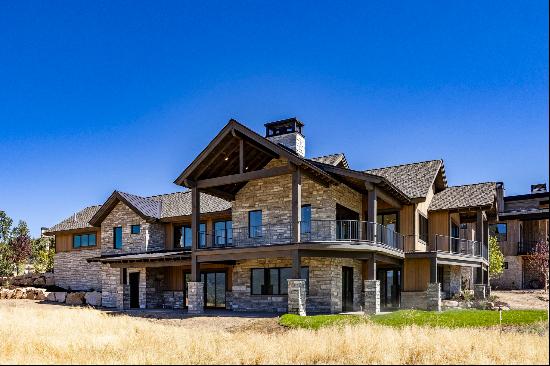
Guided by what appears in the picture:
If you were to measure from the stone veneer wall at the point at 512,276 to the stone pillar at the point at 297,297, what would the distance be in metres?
23.4

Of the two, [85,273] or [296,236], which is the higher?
[296,236]

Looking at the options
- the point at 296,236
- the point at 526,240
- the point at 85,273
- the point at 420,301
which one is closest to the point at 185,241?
the point at 85,273

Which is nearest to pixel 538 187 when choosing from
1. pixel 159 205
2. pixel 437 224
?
pixel 437 224

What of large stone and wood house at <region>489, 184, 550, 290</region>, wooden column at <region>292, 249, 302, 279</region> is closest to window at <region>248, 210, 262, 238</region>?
wooden column at <region>292, 249, 302, 279</region>

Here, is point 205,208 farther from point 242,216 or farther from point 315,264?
point 315,264

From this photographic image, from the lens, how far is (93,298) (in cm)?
3203

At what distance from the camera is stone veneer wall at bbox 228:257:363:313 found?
2414cm

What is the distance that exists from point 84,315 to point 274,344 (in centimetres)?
1122

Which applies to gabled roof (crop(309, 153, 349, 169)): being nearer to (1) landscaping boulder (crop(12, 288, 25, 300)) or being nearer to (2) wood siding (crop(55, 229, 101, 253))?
(2) wood siding (crop(55, 229, 101, 253))

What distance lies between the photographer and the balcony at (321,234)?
924 inches

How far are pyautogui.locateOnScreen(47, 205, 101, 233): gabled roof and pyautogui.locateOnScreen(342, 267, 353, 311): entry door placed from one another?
1861cm

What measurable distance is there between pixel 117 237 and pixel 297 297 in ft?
Result: 50.5

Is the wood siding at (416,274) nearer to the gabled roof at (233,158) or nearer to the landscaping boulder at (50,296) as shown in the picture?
the gabled roof at (233,158)

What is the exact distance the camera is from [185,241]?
103ft
